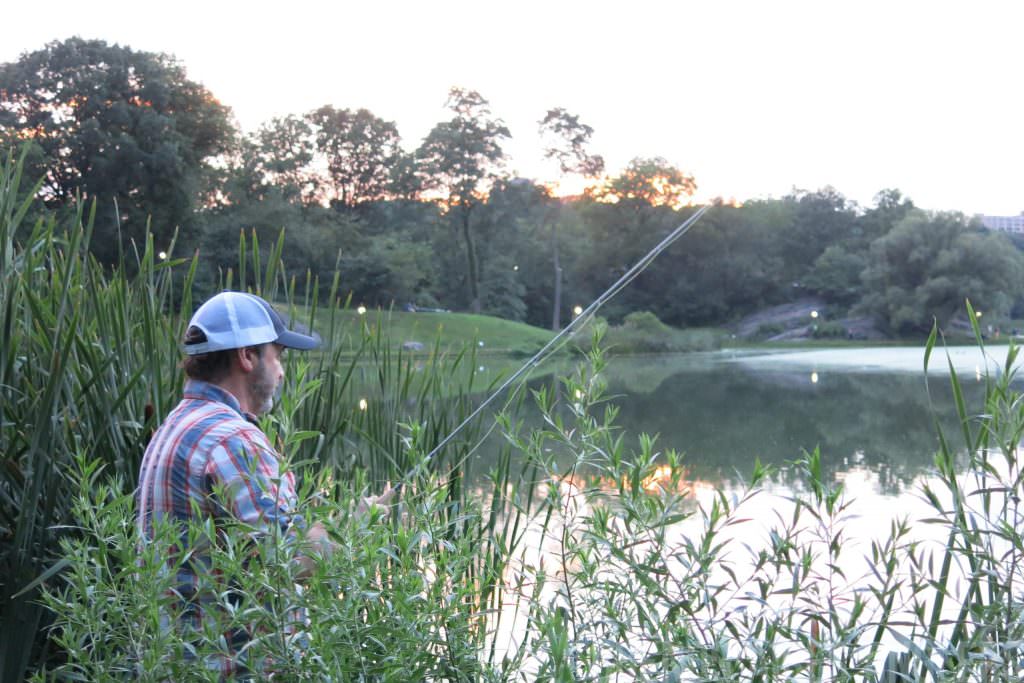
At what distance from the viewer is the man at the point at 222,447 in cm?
134

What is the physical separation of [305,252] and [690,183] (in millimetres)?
23754

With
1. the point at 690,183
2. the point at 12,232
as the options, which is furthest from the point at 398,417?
the point at 690,183

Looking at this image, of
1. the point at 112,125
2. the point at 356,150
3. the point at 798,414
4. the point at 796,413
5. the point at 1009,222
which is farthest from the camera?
the point at 356,150

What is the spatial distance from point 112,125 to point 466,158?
18314 mm

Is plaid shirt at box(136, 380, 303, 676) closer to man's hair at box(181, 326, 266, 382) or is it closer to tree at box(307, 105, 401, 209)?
man's hair at box(181, 326, 266, 382)

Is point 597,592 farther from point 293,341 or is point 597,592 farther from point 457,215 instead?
point 457,215

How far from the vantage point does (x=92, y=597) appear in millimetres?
1339

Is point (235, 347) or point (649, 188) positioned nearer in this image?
point (235, 347)

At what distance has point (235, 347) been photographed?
5.97ft

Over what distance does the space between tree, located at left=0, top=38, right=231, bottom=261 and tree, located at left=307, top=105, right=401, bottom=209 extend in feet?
50.1

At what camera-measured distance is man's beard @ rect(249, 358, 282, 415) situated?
1882 millimetres

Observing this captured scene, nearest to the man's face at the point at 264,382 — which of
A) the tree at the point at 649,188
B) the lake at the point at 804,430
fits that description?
the lake at the point at 804,430

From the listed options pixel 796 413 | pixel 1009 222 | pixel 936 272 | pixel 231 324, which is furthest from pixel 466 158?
pixel 231 324

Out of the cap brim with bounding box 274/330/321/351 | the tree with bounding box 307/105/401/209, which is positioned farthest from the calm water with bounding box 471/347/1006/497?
the tree with bounding box 307/105/401/209
